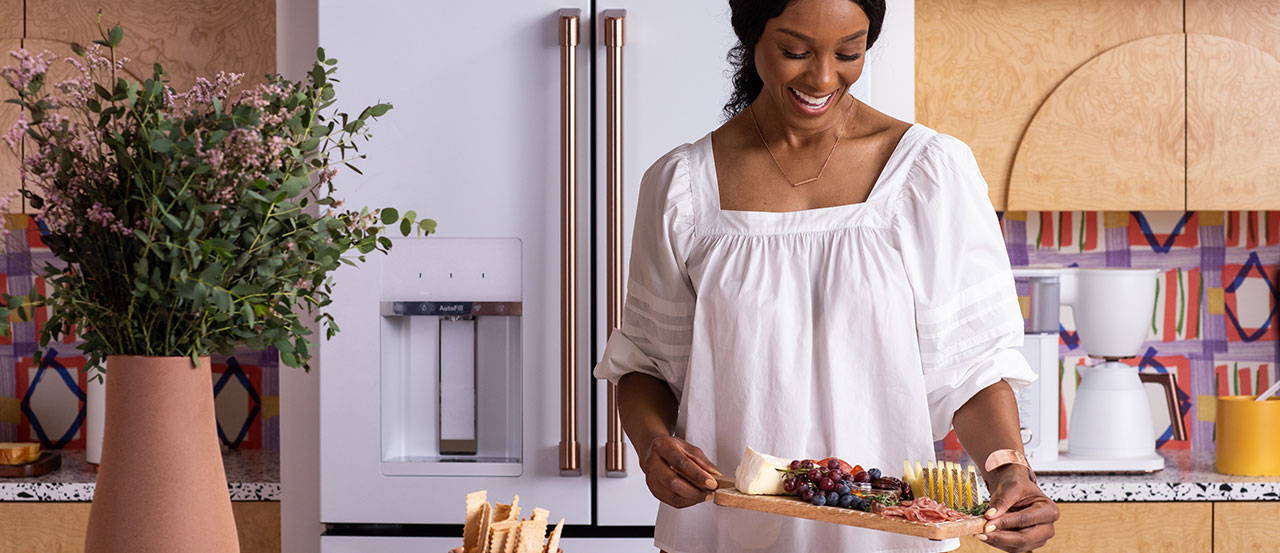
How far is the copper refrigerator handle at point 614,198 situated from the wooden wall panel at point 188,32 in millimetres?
907

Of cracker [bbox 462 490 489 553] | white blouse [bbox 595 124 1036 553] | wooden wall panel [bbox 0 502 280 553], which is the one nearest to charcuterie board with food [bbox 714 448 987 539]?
white blouse [bbox 595 124 1036 553]

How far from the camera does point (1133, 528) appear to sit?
2.16 m

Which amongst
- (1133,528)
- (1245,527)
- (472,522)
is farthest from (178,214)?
(1245,527)

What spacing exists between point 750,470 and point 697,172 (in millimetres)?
373

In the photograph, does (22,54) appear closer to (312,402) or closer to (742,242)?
(742,242)

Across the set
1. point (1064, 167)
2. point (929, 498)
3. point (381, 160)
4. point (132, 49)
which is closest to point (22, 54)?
point (929, 498)

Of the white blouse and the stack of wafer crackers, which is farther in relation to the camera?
the white blouse

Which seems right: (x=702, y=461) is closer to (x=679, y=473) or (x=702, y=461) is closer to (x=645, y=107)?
(x=679, y=473)

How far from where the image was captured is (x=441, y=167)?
200 centimetres

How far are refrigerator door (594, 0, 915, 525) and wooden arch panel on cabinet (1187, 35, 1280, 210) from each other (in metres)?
0.77

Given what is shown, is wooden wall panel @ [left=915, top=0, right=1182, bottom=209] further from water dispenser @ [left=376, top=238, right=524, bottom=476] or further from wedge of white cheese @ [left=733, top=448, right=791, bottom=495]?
wedge of white cheese @ [left=733, top=448, right=791, bottom=495]

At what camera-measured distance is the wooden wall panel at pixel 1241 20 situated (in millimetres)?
2457

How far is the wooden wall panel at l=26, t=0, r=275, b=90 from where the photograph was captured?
2.51m

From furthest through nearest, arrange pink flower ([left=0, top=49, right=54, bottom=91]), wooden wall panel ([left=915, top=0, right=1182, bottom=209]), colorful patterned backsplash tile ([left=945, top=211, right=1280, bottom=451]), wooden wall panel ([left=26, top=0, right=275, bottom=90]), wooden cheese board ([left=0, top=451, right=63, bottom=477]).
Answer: colorful patterned backsplash tile ([left=945, top=211, right=1280, bottom=451])
wooden wall panel ([left=26, top=0, right=275, bottom=90])
wooden wall panel ([left=915, top=0, right=1182, bottom=209])
wooden cheese board ([left=0, top=451, right=63, bottom=477])
pink flower ([left=0, top=49, right=54, bottom=91])
